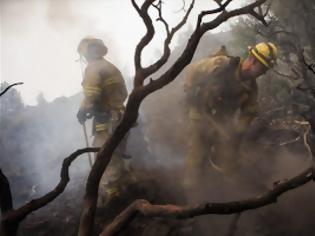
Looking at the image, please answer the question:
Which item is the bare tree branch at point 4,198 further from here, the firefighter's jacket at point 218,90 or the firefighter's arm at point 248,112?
the firefighter's arm at point 248,112

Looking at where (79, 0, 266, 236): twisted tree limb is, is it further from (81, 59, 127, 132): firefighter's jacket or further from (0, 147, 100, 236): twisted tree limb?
(81, 59, 127, 132): firefighter's jacket

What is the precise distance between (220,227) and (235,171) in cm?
110

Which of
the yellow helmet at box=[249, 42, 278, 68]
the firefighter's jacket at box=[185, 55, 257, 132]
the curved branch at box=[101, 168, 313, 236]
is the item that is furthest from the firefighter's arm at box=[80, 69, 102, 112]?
the curved branch at box=[101, 168, 313, 236]

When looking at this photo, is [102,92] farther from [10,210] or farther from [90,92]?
[10,210]

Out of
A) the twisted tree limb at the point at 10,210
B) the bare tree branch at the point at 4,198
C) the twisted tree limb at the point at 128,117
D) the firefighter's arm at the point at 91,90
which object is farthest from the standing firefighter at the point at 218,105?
the bare tree branch at the point at 4,198

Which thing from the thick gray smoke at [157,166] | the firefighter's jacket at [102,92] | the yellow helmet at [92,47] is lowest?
the thick gray smoke at [157,166]

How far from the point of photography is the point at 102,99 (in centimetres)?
611

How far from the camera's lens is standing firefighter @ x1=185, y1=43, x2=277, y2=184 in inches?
220

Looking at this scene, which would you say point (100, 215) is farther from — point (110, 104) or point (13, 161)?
point (13, 161)

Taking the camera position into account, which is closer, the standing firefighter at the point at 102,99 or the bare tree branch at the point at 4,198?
the bare tree branch at the point at 4,198

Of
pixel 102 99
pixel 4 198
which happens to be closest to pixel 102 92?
pixel 102 99

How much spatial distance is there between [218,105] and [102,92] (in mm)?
1792

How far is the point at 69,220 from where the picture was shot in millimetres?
5824

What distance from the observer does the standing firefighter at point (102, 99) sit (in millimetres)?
5859
